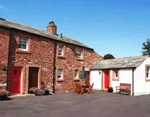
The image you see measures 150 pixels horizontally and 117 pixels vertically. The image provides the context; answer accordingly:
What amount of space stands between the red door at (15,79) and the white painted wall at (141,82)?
11.0 m

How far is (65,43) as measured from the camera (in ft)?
54.6

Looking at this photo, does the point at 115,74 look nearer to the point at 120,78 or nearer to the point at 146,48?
the point at 120,78

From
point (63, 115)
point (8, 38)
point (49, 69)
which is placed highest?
point (8, 38)

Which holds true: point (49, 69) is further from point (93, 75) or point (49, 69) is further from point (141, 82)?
point (141, 82)

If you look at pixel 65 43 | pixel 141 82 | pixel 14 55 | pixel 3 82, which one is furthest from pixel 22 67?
pixel 141 82

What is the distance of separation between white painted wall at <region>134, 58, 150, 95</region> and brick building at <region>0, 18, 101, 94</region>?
256 inches

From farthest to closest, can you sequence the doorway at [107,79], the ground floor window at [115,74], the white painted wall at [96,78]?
the white painted wall at [96,78] → the doorway at [107,79] → the ground floor window at [115,74]

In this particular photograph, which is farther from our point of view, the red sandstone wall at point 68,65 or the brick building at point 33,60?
the red sandstone wall at point 68,65

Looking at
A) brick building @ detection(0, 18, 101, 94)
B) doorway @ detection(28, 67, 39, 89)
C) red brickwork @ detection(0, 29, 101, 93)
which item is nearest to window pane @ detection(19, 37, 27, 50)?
brick building @ detection(0, 18, 101, 94)

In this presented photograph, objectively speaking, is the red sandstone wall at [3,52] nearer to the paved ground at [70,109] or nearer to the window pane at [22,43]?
the window pane at [22,43]

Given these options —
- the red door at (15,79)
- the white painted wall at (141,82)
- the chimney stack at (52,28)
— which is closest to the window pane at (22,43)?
the red door at (15,79)

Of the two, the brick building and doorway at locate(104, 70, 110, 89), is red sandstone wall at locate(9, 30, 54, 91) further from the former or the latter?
doorway at locate(104, 70, 110, 89)

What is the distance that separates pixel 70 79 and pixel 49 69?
10.3 feet

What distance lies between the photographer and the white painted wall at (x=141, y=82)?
14755 millimetres
